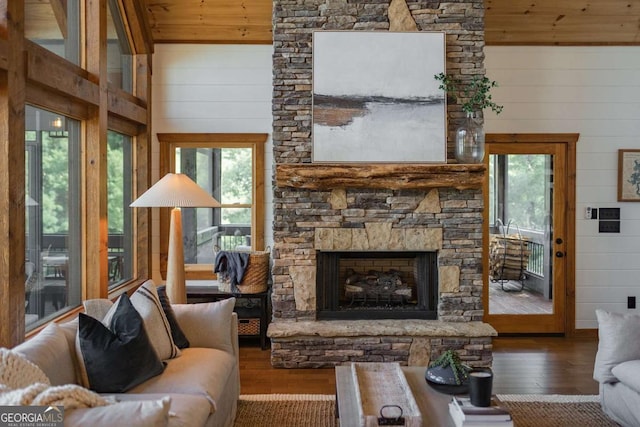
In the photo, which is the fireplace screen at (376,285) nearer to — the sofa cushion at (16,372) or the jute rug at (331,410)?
the jute rug at (331,410)

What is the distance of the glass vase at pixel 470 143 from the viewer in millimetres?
4430

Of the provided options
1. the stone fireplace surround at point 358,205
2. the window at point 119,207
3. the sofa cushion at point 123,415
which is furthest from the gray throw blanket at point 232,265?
the sofa cushion at point 123,415

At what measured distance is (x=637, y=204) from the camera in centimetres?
534

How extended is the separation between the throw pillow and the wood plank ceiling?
311 centimetres

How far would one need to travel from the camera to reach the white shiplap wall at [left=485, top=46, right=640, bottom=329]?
5320mm

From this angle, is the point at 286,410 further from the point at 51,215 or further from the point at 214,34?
the point at 214,34

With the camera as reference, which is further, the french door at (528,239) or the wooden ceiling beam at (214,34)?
the french door at (528,239)

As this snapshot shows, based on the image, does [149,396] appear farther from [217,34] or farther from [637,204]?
[637,204]

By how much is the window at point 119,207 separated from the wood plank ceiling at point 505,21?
1245 mm

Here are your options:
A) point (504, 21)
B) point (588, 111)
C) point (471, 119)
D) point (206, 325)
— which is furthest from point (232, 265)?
point (588, 111)

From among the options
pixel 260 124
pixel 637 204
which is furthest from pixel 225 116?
pixel 637 204

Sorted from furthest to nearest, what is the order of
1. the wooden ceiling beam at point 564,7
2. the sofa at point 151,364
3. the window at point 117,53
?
the wooden ceiling beam at point 564,7 < the window at point 117,53 < the sofa at point 151,364

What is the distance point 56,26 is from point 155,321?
214 cm

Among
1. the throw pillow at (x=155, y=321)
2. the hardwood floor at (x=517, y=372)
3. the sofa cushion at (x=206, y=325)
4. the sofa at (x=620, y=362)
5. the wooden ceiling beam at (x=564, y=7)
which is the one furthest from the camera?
the wooden ceiling beam at (x=564, y=7)
